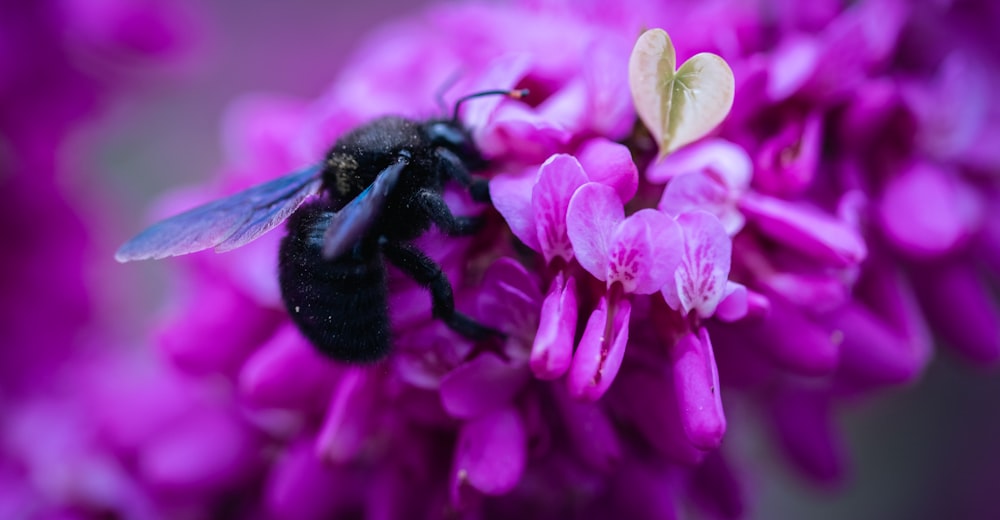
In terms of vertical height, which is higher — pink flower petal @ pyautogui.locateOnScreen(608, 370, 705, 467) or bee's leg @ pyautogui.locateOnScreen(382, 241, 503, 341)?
bee's leg @ pyautogui.locateOnScreen(382, 241, 503, 341)

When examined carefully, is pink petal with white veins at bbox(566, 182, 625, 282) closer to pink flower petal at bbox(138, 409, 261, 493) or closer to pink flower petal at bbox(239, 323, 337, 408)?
pink flower petal at bbox(239, 323, 337, 408)

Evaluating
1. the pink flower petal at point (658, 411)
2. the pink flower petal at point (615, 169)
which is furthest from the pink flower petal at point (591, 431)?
the pink flower petal at point (615, 169)

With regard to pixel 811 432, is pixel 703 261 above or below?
above

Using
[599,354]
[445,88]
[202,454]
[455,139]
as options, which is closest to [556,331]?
[599,354]

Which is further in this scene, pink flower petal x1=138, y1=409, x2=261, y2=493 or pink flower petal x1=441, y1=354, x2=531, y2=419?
pink flower petal x1=138, y1=409, x2=261, y2=493

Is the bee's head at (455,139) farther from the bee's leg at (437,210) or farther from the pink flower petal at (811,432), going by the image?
the pink flower petal at (811,432)

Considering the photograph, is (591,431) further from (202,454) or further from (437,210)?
(202,454)

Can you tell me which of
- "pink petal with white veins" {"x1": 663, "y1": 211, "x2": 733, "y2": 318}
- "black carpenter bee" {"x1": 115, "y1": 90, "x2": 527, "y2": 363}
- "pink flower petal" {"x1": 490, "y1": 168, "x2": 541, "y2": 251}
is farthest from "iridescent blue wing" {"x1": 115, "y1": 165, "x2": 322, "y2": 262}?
"pink petal with white veins" {"x1": 663, "y1": 211, "x2": 733, "y2": 318}

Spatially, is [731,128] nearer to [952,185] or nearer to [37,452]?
[952,185]
